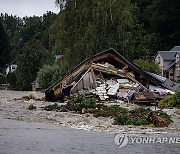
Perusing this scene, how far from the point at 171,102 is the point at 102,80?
6875mm

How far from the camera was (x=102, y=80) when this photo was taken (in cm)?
3353

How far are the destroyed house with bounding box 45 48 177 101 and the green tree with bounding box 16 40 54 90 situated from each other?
32.1m

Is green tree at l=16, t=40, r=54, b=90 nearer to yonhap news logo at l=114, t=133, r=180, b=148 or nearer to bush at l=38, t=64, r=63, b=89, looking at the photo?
bush at l=38, t=64, r=63, b=89

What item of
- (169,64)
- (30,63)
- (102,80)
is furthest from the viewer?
(169,64)

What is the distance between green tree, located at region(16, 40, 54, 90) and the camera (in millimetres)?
66125

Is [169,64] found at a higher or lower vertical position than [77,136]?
higher

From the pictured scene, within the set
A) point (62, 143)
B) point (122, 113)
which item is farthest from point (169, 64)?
point (62, 143)

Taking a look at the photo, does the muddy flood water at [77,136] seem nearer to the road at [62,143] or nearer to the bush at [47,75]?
the road at [62,143]

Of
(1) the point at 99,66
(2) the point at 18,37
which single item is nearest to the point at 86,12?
(1) the point at 99,66

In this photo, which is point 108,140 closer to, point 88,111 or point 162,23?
point 88,111

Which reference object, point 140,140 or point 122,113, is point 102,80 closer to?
point 122,113

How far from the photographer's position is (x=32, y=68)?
66.8 meters

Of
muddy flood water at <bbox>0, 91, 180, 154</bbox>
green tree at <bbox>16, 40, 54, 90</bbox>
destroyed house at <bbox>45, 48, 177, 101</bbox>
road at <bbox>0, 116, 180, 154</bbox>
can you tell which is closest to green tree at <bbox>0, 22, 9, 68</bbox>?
green tree at <bbox>16, 40, 54, 90</bbox>

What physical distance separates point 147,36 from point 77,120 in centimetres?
6303
